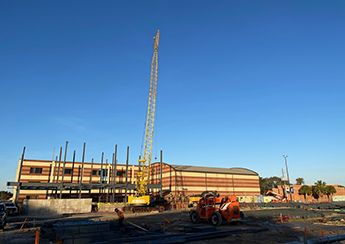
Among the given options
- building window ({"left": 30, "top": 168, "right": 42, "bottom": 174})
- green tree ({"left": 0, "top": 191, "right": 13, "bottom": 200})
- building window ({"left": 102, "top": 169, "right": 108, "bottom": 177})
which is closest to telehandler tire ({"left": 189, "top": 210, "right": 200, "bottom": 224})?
building window ({"left": 102, "top": 169, "right": 108, "bottom": 177})

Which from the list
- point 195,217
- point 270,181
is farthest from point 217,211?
point 270,181

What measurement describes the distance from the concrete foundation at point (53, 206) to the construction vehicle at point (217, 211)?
21728 millimetres

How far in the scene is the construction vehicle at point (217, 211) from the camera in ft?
70.8

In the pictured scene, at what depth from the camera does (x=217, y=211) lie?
2212 cm

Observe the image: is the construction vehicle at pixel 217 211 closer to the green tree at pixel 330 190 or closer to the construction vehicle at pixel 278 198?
the construction vehicle at pixel 278 198

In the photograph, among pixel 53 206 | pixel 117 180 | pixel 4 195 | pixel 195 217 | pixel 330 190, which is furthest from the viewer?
pixel 4 195

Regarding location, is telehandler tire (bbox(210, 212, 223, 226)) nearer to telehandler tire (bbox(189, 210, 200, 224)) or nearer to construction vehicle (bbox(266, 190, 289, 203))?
telehandler tire (bbox(189, 210, 200, 224))

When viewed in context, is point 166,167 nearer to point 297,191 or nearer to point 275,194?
point 275,194

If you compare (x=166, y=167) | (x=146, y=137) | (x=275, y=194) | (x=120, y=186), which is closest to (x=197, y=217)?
(x=120, y=186)

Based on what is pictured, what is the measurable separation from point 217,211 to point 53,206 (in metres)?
26.6

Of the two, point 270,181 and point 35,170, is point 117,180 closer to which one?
point 35,170

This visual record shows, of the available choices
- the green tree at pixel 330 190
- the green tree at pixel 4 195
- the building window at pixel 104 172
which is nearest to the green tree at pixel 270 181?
the green tree at pixel 330 190

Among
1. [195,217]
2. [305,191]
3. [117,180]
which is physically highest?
[117,180]

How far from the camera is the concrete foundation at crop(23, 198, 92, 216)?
119 ft
